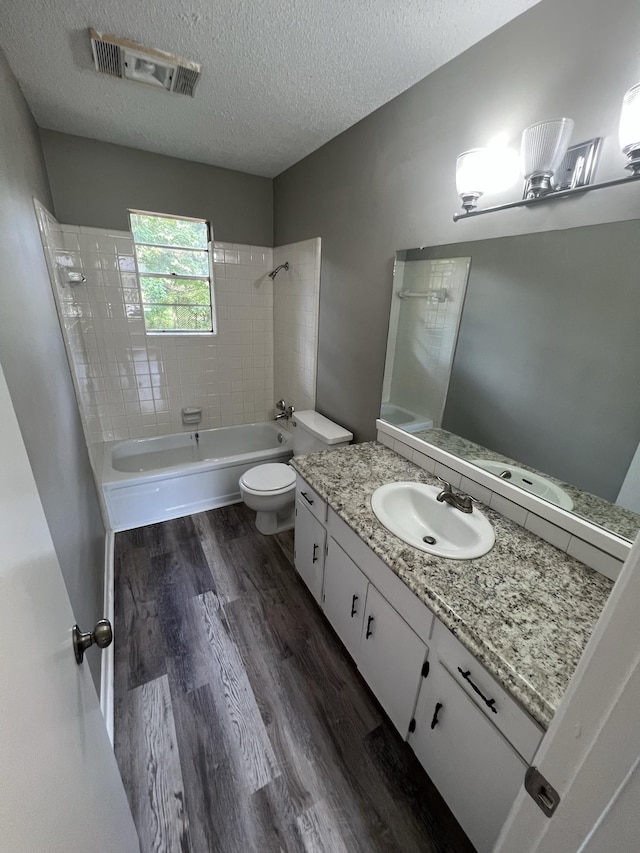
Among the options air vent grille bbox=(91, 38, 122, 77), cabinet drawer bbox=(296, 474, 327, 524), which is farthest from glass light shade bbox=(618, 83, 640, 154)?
air vent grille bbox=(91, 38, 122, 77)

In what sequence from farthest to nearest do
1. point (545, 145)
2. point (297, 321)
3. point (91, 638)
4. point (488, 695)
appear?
1. point (297, 321)
2. point (545, 145)
3. point (488, 695)
4. point (91, 638)

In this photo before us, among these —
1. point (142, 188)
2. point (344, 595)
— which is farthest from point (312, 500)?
point (142, 188)

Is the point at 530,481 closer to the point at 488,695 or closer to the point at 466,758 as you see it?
the point at 488,695

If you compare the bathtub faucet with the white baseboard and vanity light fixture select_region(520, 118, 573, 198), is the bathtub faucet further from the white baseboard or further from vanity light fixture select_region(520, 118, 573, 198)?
vanity light fixture select_region(520, 118, 573, 198)

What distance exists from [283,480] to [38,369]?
1.47 m

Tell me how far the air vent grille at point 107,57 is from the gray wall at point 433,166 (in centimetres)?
116

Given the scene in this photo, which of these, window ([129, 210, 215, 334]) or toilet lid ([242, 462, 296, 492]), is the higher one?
window ([129, 210, 215, 334])

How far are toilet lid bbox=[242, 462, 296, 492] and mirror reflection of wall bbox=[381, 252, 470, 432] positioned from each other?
2.80 ft

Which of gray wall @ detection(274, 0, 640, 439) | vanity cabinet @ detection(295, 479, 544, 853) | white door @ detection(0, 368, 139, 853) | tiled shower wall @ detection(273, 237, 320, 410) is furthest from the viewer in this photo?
tiled shower wall @ detection(273, 237, 320, 410)

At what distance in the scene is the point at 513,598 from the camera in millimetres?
966

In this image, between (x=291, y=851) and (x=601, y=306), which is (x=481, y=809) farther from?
(x=601, y=306)

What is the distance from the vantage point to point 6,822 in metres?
0.32

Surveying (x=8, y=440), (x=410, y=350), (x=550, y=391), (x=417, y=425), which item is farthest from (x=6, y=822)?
(x=410, y=350)

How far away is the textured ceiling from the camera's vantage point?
1195mm
